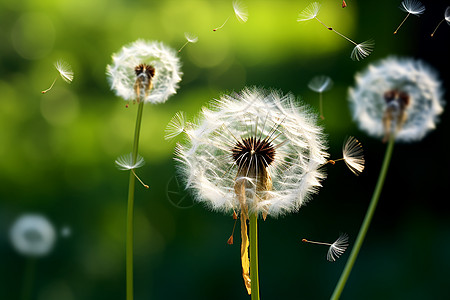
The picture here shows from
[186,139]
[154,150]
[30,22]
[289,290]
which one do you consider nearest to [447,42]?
[289,290]

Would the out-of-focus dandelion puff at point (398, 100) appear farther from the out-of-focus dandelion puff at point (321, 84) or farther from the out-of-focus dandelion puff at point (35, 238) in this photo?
the out-of-focus dandelion puff at point (35, 238)

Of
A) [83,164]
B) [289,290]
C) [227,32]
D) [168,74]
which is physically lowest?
[289,290]

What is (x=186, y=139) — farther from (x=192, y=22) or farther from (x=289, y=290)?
(x=192, y=22)

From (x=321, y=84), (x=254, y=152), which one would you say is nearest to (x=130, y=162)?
(x=254, y=152)

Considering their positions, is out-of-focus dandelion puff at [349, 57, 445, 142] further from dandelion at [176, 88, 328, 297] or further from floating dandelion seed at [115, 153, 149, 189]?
floating dandelion seed at [115, 153, 149, 189]

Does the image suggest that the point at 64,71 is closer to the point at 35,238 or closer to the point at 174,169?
the point at 35,238

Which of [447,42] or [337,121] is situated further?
[337,121]
